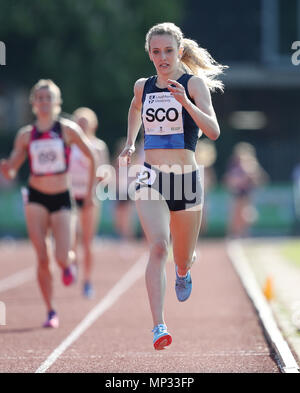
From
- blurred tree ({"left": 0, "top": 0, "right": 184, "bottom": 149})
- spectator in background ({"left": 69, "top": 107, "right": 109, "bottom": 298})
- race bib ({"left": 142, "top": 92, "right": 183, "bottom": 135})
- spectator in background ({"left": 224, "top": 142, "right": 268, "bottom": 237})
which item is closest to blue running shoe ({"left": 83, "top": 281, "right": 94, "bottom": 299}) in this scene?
spectator in background ({"left": 69, "top": 107, "right": 109, "bottom": 298})

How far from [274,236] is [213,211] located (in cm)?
A: 183

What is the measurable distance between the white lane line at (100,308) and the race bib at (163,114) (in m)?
1.94

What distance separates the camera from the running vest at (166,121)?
6.55 meters

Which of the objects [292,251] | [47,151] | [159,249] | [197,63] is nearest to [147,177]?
[159,249]

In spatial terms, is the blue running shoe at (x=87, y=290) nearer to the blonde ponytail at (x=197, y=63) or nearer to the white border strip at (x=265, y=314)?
the white border strip at (x=265, y=314)

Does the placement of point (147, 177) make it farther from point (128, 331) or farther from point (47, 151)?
point (128, 331)

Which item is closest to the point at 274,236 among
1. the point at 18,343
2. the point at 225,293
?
the point at 225,293

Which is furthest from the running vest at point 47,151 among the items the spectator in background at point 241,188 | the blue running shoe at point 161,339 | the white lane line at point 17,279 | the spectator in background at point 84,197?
the spectator in background at point 241,188

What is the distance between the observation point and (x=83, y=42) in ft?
92.3

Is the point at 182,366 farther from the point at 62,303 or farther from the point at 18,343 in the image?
the point at 62,303

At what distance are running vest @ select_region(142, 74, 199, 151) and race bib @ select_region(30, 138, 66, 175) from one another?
8.70 feet

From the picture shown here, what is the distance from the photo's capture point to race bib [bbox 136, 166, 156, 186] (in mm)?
6621

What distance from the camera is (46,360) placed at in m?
7.39

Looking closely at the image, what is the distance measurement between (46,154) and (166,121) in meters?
2.80
